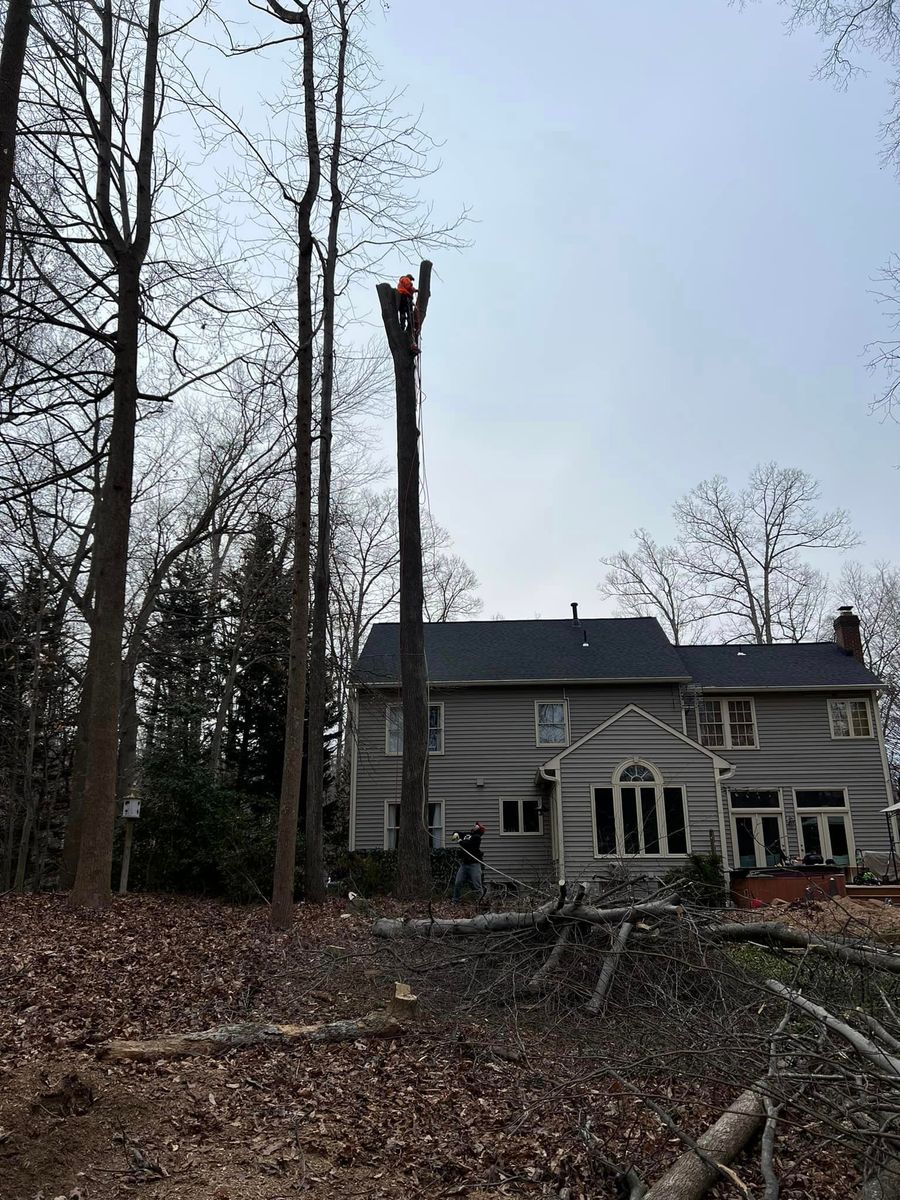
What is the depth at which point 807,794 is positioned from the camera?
21609 mm

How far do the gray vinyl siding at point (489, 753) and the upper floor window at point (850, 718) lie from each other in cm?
407

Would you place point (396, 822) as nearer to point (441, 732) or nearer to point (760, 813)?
point (441, 732)

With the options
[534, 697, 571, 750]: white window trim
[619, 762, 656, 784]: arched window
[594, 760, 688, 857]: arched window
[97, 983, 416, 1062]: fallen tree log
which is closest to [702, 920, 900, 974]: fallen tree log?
[97, 983, 416, 1062]: fallen tree log

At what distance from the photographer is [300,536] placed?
10.9 meters

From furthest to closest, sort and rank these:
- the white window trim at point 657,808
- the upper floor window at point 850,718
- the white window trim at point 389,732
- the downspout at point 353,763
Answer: the upper floor window at point 850,718
the white window trim at point 389,732
the downspout at point 353,763
the white window trim at point 657,808

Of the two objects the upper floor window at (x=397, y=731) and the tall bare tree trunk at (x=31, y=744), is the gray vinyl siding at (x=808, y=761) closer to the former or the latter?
the upper floor window at (x=397, y=731)

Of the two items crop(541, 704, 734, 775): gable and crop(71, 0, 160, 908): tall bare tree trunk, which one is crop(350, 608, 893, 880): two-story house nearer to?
crop(541, 704, 734, 775): gable

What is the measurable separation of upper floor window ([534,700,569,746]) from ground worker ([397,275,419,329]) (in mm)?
10773

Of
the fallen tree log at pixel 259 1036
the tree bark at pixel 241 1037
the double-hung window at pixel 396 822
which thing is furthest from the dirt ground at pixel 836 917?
the double-hung window at pixel 396 822

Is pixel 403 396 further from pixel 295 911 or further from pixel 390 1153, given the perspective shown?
pixel 390 1153

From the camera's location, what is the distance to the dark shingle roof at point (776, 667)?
2208 centimetres

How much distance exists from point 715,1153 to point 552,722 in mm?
17795

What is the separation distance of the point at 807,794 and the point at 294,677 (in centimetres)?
1589

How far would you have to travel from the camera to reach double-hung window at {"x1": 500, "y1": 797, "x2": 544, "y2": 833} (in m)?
21.3
